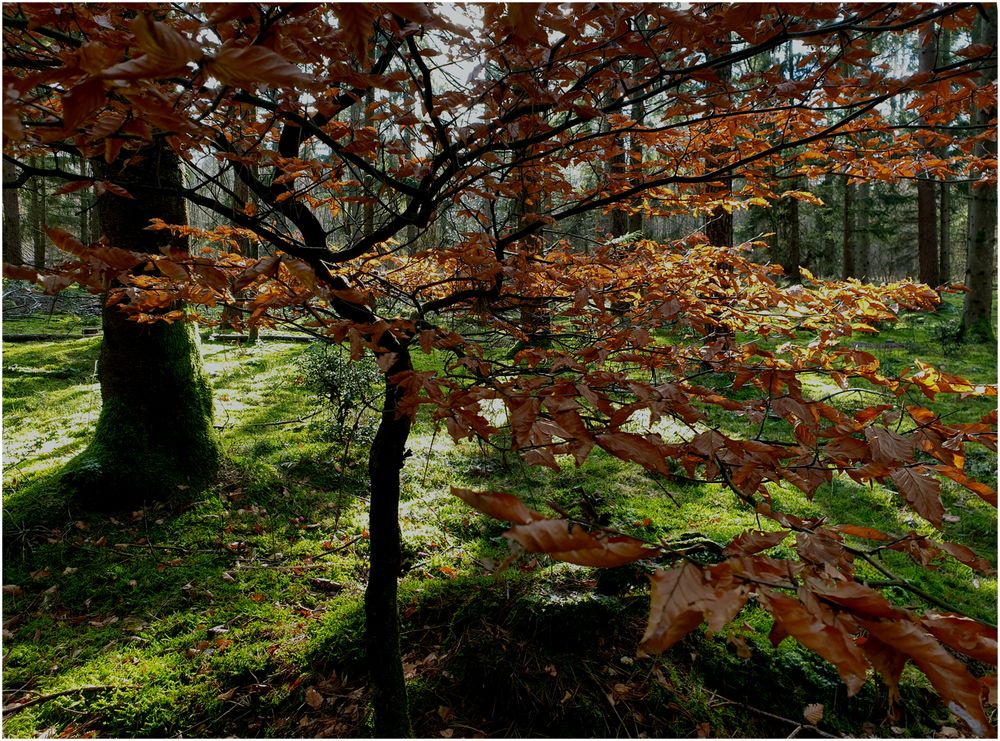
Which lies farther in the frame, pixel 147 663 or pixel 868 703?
pixel 147 663

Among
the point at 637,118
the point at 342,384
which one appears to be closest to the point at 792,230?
the point at 342,384

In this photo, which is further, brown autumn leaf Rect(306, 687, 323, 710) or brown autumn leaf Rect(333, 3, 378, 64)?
brown autumn leaf Rect(306, 687, 323, 710)

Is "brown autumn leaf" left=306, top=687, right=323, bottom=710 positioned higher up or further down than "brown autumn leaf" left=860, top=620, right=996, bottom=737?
further down

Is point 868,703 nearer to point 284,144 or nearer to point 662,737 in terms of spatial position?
point 662,737

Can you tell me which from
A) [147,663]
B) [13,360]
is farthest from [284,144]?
[13,360]

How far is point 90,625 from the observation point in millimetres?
2924

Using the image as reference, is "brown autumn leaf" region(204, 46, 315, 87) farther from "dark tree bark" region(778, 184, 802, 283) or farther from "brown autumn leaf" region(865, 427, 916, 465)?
"dark tree bark" region(778, 184, 802, 283)

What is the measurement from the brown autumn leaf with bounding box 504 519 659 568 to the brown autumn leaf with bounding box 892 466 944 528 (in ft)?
2.72

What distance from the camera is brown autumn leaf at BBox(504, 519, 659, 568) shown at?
65 centimetres

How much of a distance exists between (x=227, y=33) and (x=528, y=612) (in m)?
2.85

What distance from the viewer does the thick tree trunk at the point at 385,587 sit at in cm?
224

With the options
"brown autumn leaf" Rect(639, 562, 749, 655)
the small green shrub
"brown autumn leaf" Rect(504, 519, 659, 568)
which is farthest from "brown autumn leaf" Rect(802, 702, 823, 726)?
the small green shrub

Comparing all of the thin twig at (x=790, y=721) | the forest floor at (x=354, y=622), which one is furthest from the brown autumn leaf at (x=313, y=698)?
the thin twig at (x=790, y=721)

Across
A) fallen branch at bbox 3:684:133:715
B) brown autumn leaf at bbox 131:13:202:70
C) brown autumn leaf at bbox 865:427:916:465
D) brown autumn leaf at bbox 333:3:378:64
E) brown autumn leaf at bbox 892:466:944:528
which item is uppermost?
brown autumn leaf at bbox 333:3:378:64
